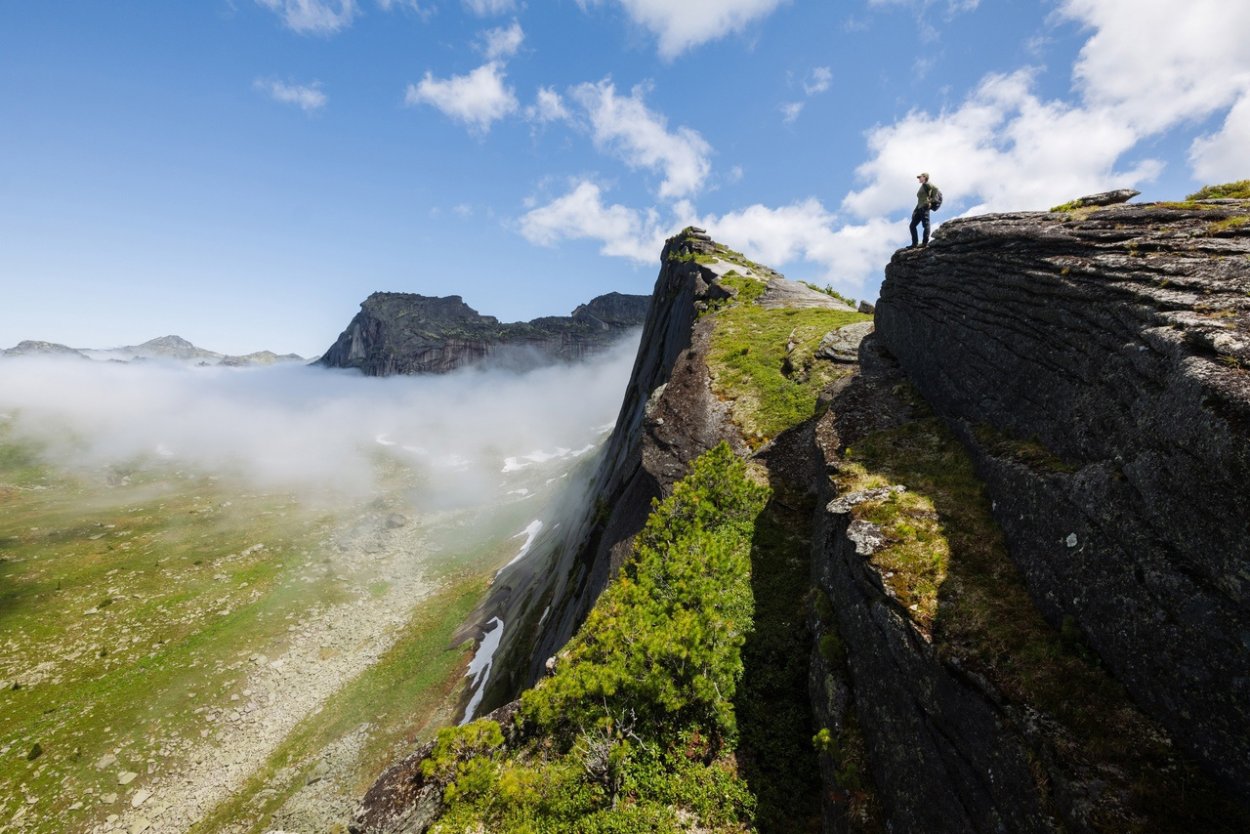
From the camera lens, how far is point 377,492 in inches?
5477

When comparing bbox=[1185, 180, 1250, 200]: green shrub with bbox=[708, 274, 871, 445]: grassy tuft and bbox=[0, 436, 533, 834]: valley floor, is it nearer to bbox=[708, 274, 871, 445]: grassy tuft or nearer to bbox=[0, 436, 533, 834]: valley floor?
bbox=[708, 274, 871, 445]: grassy tuft

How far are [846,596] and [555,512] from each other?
76.4 meters

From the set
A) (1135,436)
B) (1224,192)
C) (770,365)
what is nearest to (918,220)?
(770,365)

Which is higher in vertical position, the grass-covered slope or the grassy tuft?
the grassy tuft

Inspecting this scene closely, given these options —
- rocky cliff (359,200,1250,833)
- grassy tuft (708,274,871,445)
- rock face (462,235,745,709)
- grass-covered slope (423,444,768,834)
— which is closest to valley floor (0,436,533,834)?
rock face (462,235,745,709)

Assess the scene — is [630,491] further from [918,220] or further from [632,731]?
[918,220]

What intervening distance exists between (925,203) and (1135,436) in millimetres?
20336

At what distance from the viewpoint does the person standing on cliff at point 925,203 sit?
81.9 feet

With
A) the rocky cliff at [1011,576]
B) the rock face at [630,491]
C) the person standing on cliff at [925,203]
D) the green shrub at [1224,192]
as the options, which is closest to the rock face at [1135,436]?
the rocky cliff at [1011,576]

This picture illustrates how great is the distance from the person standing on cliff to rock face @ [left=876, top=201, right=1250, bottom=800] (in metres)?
8.36

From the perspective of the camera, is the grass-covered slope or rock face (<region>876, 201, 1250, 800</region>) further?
the grass-covered slope

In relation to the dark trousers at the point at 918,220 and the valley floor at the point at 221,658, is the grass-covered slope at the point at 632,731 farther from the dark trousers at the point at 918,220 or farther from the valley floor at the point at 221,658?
the valley floor at the point at 221,658

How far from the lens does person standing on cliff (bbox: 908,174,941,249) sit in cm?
2495

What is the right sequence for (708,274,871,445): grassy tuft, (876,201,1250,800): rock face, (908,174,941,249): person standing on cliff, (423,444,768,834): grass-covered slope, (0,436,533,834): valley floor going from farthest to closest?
(0,436,533,834): valley floor
(708,274,871,445): grassy tuft
(908,174,941,249): person standing on cliff
(423,444,768,834): grass-covered slope
(876,201,1250,800): rock face
